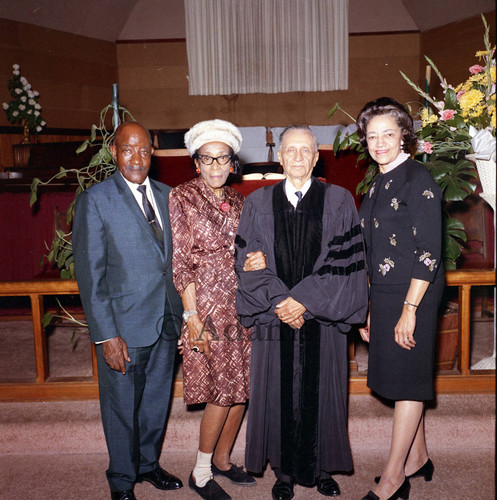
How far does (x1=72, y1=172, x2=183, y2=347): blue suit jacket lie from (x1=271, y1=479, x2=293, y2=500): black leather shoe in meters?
0.81

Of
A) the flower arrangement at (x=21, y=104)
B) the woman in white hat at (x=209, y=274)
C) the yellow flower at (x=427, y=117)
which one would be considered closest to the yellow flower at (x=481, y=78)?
the yellow flower at (x=427, y=117)

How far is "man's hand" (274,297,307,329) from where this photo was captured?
6.08 feet

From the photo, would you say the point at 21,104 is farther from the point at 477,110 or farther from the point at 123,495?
the point at 477,110

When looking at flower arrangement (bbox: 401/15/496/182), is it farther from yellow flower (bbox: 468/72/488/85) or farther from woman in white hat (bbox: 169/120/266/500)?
woman in white hat (bbox: 169/120/266/500)

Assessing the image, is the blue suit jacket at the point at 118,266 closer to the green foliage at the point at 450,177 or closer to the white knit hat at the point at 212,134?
the white knit hat at the point at 212,134

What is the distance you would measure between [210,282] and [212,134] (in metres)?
0.59

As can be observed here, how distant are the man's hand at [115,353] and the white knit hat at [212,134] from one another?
836mm

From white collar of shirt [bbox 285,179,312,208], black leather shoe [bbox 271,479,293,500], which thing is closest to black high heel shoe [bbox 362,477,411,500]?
black leather shoe [bbox 271,479,293,500]

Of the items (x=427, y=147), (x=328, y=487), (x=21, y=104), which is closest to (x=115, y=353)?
(x=328, y=487)

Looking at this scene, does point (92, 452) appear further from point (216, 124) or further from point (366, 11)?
point (366, 11)

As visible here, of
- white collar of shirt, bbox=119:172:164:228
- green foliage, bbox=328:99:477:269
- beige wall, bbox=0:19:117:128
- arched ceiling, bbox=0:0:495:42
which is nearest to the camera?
white collar of shirt, bbox=119:172:164:228

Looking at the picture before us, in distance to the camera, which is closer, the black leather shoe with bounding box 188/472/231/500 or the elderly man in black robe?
the elderly man in black robe

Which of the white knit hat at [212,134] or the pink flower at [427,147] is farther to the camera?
the pink flower at [427,147]

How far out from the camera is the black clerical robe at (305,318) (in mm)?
1884
